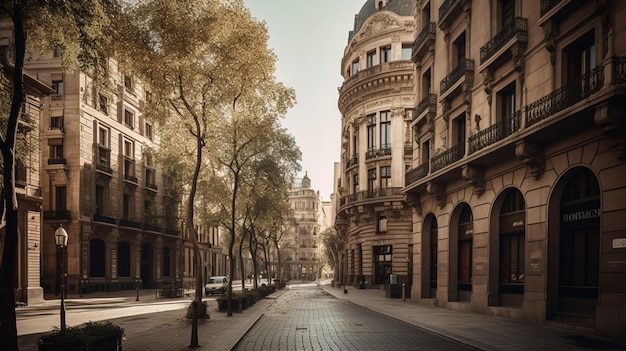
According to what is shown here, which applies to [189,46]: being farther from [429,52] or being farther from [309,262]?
[309,262]

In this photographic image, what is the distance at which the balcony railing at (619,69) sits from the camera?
1248cm

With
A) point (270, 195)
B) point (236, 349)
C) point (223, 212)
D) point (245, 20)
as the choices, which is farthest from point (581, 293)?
point (223, 212)

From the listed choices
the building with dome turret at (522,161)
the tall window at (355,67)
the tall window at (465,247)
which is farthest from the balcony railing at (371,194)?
the tall window at (465,247)

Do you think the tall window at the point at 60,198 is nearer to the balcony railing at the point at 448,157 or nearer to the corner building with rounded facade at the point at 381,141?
the corner building with rounded facade at the point at 381,141

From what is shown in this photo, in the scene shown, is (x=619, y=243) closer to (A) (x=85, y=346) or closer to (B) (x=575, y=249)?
(B) (x=575, y=249)

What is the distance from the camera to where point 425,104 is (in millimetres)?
27281

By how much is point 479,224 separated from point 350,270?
3468 centimetres

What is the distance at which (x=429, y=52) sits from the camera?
1080 inches

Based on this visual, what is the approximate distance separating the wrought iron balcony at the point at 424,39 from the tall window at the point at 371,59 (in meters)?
18.8

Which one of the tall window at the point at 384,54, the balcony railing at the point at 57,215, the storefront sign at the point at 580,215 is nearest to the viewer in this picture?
the storefront sign at the point at 580,215

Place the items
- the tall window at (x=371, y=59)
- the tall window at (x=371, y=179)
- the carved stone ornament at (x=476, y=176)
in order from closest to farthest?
the carved stone ornament at (x=476, y=176), the tall window at (x=371, y=179), the tall window at (x=371, y=59)

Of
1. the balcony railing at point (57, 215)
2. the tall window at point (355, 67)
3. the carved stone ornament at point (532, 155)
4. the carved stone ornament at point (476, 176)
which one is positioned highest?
the tall window at point (355, 67)

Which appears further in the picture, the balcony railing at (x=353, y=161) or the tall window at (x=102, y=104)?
the balcony railing at (x=353, y=161)

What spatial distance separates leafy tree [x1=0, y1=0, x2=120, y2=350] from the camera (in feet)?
27.9
